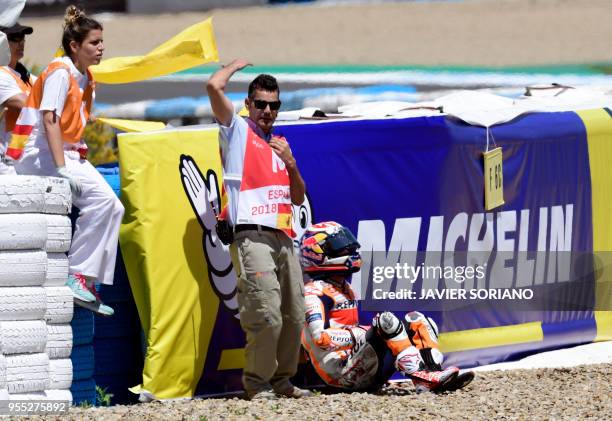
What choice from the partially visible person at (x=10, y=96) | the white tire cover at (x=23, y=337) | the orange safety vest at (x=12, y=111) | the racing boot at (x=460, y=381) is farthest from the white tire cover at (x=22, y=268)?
the racing boot at (x=460, y=381)

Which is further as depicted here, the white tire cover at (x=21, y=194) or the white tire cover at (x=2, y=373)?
the white tire cover at (x=21, y=194)

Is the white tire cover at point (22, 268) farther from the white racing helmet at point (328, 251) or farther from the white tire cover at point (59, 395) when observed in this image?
the white racing helmet at point (328, 251)

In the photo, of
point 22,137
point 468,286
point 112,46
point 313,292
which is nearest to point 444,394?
point 313,292

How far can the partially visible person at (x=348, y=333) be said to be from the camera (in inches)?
328

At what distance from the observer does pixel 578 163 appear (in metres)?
10.4

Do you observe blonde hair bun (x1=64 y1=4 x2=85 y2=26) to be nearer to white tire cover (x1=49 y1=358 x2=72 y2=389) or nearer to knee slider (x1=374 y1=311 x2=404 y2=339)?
white tire cover (x1=49 y1=358 x2=72 y2=389)

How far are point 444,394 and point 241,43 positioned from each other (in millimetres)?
26361

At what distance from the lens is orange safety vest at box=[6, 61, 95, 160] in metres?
8.02

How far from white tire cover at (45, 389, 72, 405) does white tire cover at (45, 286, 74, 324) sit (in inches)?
14.4

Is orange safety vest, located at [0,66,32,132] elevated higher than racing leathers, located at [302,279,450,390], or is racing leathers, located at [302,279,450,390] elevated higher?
orange safety vest, located at [0,66,32,132]

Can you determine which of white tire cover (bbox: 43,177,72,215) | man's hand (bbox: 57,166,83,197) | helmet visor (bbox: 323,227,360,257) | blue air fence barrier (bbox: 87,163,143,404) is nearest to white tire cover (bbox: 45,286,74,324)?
white tire cover (bbox: 43,177,72,215)

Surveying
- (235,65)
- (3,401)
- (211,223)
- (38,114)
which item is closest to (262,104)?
(235,65)

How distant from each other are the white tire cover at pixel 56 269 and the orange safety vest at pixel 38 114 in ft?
2.26

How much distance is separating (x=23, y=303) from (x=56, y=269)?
0.30 meters
